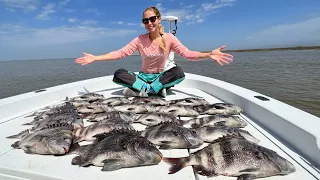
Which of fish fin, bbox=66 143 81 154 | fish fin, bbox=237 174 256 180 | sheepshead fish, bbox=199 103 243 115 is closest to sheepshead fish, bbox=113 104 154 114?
sheepshead fish, bbox=199 103 243 115

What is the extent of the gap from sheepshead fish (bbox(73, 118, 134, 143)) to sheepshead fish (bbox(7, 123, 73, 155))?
15 centimetres

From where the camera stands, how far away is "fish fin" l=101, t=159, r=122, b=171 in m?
2.33

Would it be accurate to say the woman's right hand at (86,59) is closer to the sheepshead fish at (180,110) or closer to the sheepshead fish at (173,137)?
the sheepshead fish at (180,110)

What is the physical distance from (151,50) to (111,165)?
3690 millimetres

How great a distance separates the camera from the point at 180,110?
429 centimetres

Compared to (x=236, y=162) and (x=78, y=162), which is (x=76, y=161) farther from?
(x=236, y=162)

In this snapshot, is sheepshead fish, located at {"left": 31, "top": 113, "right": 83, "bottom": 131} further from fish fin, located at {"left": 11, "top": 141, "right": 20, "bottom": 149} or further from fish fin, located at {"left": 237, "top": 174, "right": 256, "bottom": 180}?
fish fin, located at {"left": 237, "top": 174, "right": 256, "bottom": 180}

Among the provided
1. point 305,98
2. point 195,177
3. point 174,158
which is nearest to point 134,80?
point 174,158

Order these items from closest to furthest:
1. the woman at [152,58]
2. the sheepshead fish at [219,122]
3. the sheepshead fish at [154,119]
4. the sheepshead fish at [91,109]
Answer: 1. the sheepshead fish at [219,122]
2. the sheepshead fish at [154,119]
3. the sheepshead fish at [91,109]
4. the woman at [152,58]

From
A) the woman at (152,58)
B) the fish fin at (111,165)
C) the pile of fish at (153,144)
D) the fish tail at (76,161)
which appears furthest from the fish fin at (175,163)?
the woman at (152,58)

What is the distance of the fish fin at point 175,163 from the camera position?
2.33 metres

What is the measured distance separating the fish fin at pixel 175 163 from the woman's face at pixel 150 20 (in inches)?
136

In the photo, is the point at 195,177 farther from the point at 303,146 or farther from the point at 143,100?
the point at 143,100

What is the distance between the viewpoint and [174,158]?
252cm
